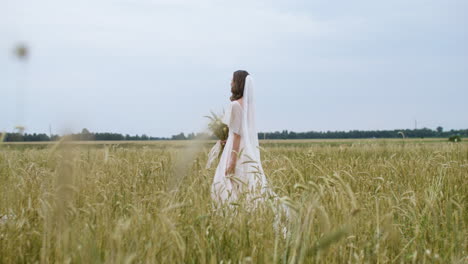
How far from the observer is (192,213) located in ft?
8.54

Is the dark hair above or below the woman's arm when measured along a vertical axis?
above

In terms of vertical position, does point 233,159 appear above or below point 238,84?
below

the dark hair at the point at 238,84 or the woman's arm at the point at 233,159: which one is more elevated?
the dark hair at the point at 238,84

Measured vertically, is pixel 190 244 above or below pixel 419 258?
above

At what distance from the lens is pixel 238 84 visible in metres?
5.51

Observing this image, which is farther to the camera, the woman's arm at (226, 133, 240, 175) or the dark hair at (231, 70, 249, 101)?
the dark hair at (231, 70, 249, 101)

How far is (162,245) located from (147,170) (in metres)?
3.40

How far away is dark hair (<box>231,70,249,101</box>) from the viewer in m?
5.50

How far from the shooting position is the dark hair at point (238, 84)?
550cm

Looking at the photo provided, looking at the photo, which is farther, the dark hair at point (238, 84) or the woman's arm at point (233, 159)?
the dark hair at point (238, 84)

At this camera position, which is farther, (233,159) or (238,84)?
(238,84)

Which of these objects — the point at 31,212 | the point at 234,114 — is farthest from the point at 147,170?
the point at 31,212

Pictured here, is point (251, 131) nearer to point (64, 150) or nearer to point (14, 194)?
point (14, 194)

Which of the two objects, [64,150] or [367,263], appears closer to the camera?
[64,150]
